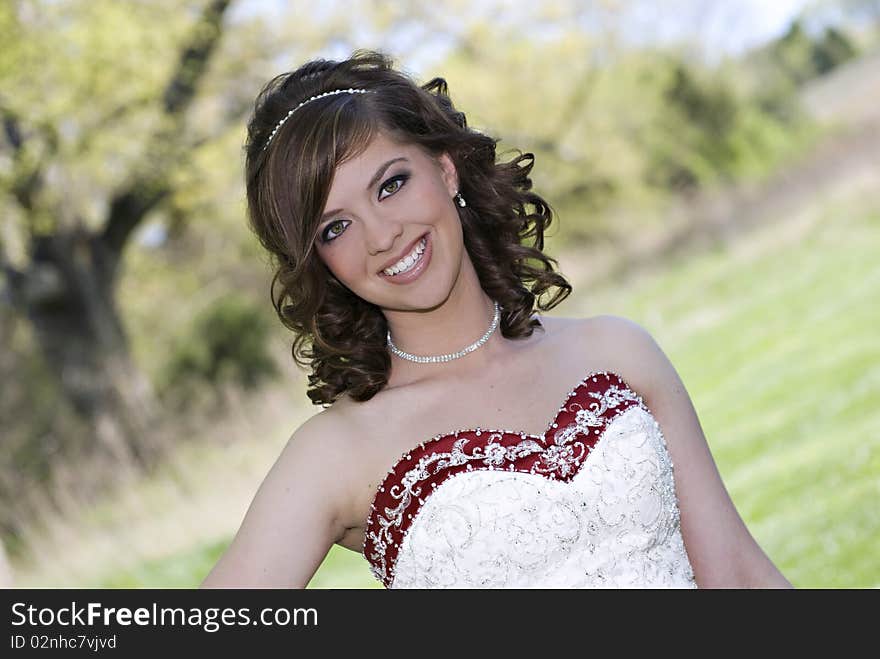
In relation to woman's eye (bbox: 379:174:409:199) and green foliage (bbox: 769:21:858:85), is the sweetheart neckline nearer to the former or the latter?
woman's eye (bbox: 379:174:409:199)

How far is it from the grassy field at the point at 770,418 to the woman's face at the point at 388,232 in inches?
145

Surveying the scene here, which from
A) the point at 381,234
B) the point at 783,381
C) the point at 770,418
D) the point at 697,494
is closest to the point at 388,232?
the point at 381,234

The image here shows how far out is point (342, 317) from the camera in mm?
3139

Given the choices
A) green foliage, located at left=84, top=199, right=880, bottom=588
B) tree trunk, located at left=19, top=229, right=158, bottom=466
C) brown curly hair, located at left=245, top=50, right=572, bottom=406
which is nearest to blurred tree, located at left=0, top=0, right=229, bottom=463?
tree trunk, located at left=19, top=229, right=158, bottom=466

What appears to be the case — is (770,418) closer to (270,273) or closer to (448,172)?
(448,172)

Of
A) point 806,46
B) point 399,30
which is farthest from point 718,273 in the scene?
point 806,46

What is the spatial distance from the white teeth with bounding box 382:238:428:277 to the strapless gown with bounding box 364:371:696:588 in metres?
0.41

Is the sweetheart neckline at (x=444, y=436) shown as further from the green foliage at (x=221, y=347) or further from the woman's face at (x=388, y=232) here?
the green foliage at (x=221, y=347)

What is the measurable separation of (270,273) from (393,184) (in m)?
13.6

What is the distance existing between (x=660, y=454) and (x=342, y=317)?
0.88 metres

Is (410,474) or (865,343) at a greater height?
(865,343)

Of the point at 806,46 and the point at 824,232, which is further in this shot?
the point at 806,46

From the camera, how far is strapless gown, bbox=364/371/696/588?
9.02 ft
